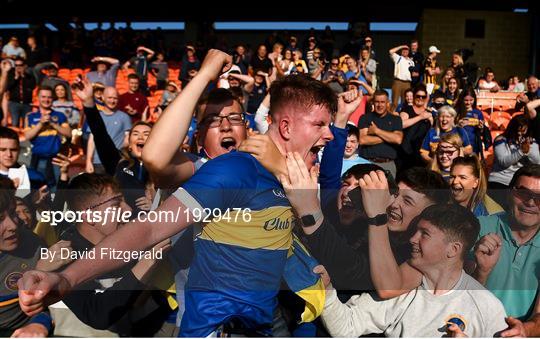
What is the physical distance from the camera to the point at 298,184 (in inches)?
91.9

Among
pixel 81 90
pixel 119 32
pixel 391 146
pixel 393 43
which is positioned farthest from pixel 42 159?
pixel 393 43

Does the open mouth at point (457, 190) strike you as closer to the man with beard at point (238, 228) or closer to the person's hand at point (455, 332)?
the person's hand at point (455, 332)

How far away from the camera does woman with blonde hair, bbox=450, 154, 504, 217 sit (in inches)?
130

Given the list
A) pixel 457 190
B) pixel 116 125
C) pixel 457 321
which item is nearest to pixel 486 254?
pixel 457 321

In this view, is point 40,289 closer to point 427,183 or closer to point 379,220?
point 379,220

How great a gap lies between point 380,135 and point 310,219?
14.1 ft

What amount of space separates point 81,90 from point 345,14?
712 inches

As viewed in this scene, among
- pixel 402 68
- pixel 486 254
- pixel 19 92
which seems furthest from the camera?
pixel 402 68

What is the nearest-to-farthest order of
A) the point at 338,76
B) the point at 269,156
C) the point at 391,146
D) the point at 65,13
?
the point at 269,156
the point at 391,146
the point at 338,76
the point at 65,13

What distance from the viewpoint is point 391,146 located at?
664 cm

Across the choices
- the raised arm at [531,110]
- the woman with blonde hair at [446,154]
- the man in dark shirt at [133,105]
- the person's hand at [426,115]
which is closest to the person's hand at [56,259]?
the woman with blonde hair at [446,154]

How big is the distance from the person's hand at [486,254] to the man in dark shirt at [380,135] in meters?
3.32

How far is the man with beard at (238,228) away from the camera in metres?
2.04

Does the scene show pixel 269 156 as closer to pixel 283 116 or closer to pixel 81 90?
pixel 283 116
